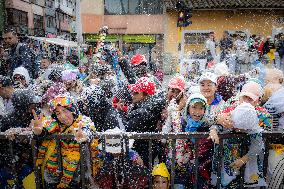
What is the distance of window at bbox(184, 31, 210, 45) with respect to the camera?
23.3 metres

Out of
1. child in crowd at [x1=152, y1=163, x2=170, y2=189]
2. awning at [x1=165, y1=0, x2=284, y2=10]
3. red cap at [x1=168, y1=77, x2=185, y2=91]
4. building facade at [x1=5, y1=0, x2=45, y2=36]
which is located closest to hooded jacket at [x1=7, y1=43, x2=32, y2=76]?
red cap at [x1=168, y1=77, x2=185, y2=91]

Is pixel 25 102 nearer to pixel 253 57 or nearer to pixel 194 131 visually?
pixel 194 131

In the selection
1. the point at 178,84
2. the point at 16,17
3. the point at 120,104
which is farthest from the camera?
the point at 16,17

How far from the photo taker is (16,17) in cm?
1973

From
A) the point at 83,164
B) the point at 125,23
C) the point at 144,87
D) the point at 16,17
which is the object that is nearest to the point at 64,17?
the point at 125,23

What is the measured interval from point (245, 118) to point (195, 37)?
2120cm

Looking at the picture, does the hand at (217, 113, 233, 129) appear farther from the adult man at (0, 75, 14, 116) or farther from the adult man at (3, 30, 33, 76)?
the adult man at (3, 30, 33, 76)

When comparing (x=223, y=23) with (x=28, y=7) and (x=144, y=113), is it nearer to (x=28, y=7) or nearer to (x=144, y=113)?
(x=28, y=7)

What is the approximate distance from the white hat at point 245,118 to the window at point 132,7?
91.0ft

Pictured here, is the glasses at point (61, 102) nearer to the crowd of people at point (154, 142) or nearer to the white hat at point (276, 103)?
the crowd of people at point (154, 142)

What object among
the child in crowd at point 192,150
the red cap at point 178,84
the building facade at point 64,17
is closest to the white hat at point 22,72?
the red cap at point 178,84

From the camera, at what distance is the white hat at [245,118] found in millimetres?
2945

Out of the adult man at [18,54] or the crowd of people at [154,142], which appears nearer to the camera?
the crowd of people at [154,142]

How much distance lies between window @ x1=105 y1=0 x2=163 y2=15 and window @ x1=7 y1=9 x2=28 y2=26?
9.41 meters
